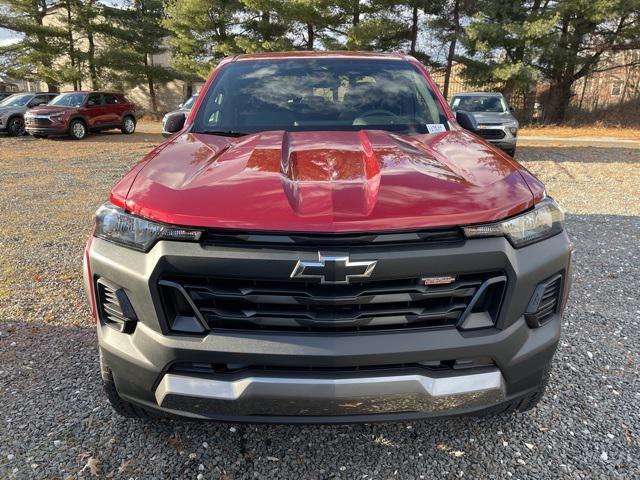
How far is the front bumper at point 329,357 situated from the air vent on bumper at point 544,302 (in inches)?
1.4

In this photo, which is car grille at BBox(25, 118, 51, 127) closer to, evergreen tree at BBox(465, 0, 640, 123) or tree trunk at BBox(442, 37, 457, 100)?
evergreen tree at BBox(465, 0, 640, 123)

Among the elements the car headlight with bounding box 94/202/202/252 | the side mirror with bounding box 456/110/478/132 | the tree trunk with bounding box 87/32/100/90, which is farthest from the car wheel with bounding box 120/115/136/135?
the car headlight with bounding box 94/202/202/252

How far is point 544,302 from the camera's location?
1.91 m

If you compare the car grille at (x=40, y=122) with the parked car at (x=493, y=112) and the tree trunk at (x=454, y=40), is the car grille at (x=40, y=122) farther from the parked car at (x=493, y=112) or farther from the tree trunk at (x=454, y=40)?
the tree trunk at (x=454, y=40)

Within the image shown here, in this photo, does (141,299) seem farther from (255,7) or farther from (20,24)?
(20,24)

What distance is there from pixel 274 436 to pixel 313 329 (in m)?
0.90

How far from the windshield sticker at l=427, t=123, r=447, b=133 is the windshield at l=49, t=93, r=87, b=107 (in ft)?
57.9

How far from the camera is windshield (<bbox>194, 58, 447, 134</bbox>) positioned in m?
3.04

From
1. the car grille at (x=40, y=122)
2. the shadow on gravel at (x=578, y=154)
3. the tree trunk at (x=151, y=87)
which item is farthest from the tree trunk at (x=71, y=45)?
the shadow on gravel at (x=578, y=154)

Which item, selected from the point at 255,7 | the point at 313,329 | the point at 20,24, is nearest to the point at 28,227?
the point at 313,329

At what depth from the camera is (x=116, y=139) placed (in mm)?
17859

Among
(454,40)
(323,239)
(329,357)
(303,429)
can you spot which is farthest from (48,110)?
(454,40)

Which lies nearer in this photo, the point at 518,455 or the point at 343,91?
the point at 518,455

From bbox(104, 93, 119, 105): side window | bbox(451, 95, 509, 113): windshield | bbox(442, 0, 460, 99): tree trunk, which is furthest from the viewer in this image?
bbox(442, 0, 460, 99): tree trunk
